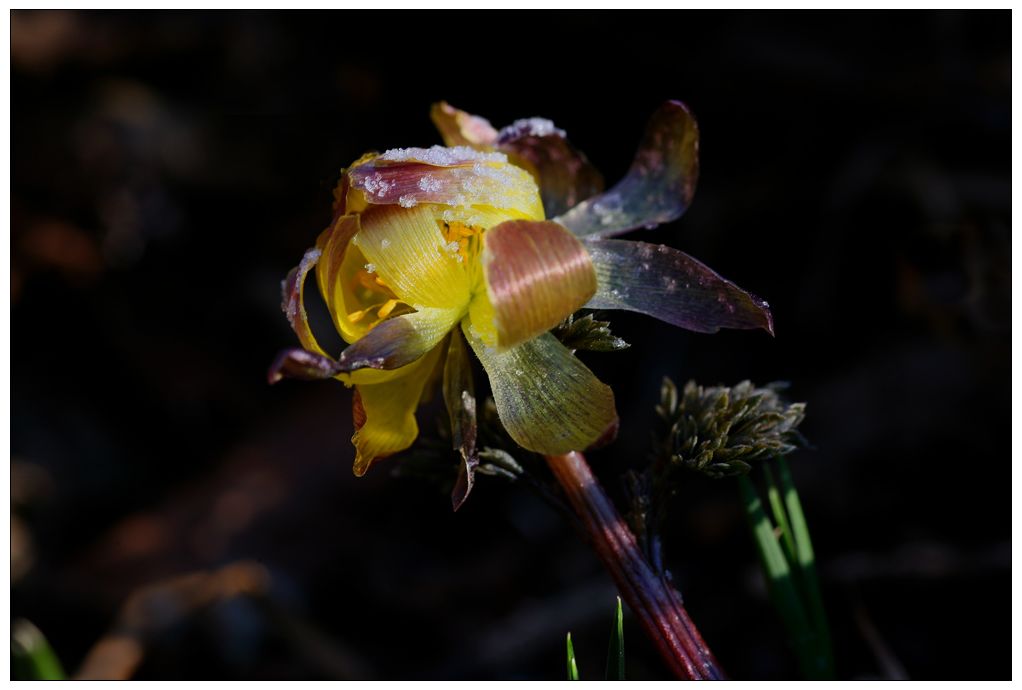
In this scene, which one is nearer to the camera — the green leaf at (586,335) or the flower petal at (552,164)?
the green leaf at (586,335)

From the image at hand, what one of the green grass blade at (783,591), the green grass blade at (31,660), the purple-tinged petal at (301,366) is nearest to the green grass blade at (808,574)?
the green grass blade at (783,591)

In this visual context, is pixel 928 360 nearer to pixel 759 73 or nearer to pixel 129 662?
pixel 759 73

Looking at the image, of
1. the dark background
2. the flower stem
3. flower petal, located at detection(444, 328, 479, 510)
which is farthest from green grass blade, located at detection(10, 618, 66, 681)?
the flower stem

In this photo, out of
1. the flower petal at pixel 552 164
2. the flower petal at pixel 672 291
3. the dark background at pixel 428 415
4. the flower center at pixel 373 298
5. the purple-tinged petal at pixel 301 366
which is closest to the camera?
the purple-tinged petal at pixel 301 366

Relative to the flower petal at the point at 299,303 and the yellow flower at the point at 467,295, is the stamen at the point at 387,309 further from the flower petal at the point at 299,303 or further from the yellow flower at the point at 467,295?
the flower petal at the point at 299,303

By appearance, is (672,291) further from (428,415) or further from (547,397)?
(428,415)

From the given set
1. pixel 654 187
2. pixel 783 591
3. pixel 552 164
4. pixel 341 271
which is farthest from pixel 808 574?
pixel 341 271

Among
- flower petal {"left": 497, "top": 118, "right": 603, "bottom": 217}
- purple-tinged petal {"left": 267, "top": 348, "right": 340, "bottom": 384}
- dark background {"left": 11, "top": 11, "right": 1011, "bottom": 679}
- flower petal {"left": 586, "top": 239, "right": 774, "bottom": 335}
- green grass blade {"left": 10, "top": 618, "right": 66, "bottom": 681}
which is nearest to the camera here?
purple-tinged petal {"left": 267, "top": 348, "right": 340, "bottom": 384}

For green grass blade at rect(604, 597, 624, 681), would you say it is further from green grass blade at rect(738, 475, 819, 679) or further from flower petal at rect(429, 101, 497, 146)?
flower petal at rect(429, 101, 497, 146)
